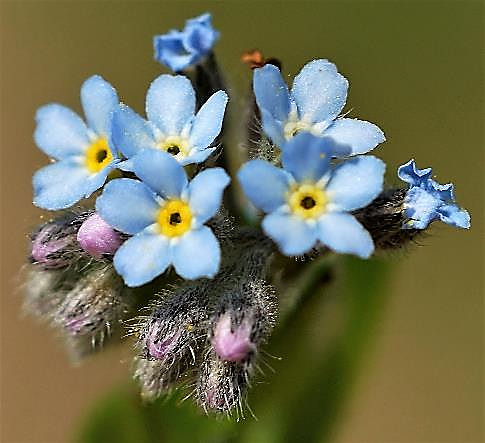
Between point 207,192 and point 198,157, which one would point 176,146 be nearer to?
point 198,157

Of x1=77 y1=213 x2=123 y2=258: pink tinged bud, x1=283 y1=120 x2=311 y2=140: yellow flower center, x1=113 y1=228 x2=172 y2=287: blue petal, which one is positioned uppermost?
x1=283 y1=120 x2=311 y2=140: yellow flower center

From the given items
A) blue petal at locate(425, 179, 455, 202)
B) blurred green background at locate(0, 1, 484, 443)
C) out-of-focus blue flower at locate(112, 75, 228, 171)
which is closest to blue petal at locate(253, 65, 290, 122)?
out-of-focus blue flower at locate(112, 75, 228, 171)

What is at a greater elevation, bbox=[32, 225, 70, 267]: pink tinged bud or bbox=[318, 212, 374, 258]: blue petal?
bbox=[318, 212, 374, 258]: blue petal

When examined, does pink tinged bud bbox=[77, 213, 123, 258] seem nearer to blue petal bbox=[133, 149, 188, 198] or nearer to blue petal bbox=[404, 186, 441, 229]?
blue petal bbox=[133, 149, 188, 198]

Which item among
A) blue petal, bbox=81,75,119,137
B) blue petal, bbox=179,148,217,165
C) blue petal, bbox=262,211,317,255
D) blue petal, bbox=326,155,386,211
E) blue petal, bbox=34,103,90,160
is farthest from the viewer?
blue petal, bbox=34,103,90,160

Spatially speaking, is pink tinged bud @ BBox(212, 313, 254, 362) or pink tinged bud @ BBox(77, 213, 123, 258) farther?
pink tinged bud @ BBox(77, 213, 123, 258)

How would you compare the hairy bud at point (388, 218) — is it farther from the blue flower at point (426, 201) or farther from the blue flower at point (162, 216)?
the blue flower at point (162, 216)

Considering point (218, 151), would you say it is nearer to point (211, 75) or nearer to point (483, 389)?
point (211, 75)
